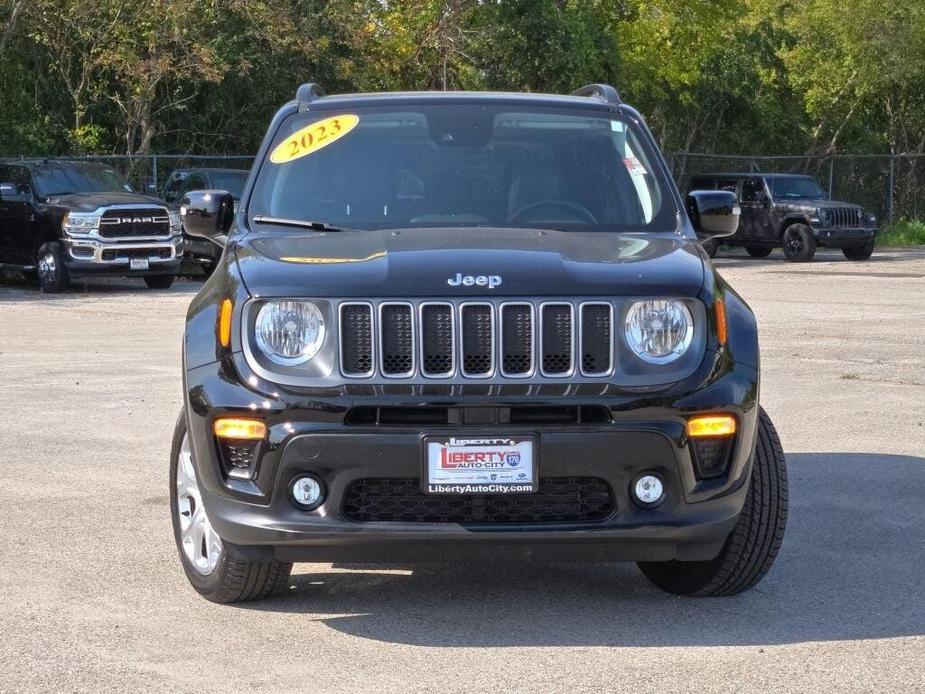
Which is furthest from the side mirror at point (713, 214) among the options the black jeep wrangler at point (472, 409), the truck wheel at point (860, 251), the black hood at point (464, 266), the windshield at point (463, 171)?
the truck wheel at point (860, 251)

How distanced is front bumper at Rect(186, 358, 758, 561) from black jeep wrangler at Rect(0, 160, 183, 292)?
18927 millimetres

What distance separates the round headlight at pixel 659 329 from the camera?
5.34 m

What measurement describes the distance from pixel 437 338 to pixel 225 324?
72 cm

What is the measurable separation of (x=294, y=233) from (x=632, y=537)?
184cm

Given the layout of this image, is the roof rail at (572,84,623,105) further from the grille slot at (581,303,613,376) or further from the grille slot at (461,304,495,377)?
the grille slot at (461,304,495,377)

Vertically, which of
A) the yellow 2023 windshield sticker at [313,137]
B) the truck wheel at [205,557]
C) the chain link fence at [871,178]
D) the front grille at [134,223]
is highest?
the yellow 2023 windshield sticker at [313,137]

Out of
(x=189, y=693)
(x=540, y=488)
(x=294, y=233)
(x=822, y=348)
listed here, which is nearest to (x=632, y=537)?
(x=540, y=488)

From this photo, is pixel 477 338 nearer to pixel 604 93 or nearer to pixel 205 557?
pixel 205 557

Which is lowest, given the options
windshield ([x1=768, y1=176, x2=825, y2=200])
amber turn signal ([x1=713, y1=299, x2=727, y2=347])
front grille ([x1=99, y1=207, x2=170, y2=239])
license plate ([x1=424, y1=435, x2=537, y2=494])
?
windshield ([x1=768, y1=176, x2=825, y2=200])

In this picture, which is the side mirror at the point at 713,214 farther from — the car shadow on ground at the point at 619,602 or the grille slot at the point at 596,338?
the grille slot at the point at 596,338

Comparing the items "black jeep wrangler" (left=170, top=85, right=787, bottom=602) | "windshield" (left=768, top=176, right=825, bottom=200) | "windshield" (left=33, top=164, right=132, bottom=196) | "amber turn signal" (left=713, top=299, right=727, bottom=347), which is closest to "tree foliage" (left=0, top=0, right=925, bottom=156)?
"windshield" (left=768, top=176, right=825, bottom=200)

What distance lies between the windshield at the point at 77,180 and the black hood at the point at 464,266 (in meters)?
19.5

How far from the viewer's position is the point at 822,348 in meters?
15.4

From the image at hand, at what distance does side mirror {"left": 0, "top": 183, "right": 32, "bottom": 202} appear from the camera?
24369 millimetres
